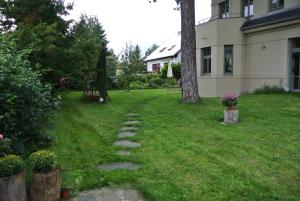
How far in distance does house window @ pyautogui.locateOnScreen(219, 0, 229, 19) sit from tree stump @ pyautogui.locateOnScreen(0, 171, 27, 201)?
63.2 ft

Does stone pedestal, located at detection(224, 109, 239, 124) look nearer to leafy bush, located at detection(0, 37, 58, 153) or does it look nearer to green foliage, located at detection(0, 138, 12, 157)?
leafy bush, located at detection(0, 37, 58, 153)

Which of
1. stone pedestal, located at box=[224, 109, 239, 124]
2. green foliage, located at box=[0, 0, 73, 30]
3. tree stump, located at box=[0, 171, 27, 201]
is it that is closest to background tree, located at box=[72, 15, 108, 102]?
green foliage, located at box=[0, 0, 73, 30]

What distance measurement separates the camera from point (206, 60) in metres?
20.5

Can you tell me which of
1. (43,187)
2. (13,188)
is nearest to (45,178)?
(43,187)

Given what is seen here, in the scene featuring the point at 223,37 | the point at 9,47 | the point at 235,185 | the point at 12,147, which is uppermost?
the point at 223,37

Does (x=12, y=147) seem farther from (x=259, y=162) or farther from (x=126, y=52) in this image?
(x=126, y=52)

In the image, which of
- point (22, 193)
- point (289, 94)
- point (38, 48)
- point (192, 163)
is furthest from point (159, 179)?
point (289, 94)

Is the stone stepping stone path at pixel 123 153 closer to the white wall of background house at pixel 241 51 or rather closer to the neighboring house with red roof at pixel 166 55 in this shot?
the white wall of background house at pixel 241 51

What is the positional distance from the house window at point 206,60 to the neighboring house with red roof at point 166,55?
19305 millimetres

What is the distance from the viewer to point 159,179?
4789 millimetres

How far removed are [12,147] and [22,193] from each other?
5.59ft

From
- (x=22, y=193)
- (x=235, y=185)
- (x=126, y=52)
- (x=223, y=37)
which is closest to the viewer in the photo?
(x=22, y=193)

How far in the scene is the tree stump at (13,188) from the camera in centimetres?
366

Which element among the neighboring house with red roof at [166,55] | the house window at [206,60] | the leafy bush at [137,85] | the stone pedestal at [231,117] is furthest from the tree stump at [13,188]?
the neighboring house with red roof at [166,55]
